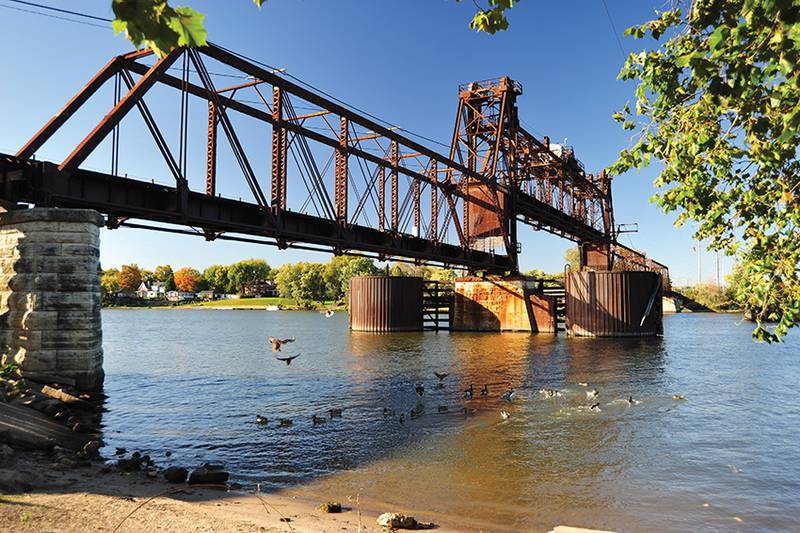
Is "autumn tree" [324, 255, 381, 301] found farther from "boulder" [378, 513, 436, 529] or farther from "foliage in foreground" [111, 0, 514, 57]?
"foliage in foreground" [111, 0, 514, 57]

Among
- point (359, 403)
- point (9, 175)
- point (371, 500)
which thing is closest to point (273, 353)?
point (359, 403)

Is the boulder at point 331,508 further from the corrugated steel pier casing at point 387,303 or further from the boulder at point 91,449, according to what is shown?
the corrugated steel pier casing at point 387,303

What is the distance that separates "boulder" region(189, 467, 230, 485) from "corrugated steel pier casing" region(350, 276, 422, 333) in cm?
4315

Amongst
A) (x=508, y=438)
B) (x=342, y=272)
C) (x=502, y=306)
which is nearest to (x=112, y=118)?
(x=508, y=438)

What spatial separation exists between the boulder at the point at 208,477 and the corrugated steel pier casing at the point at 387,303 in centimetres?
4315

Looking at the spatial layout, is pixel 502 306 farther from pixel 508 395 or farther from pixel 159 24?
pixel 159 24

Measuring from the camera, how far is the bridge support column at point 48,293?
15.3 metres

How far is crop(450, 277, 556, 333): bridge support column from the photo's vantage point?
50344mm

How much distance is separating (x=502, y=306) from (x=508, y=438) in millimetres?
39694

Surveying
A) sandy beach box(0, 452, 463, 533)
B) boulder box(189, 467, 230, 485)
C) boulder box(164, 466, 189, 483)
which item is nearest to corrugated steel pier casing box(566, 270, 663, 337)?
sandy beach box(0, 452, 463, 533)

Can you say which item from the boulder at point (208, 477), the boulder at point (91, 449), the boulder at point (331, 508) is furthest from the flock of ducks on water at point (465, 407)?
the boulder at point (331, 508)

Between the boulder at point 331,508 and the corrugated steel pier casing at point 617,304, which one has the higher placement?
the corrugated steel pier casing at point 617,304

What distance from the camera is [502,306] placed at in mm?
51844

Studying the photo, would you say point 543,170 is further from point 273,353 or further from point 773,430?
point 773,430
